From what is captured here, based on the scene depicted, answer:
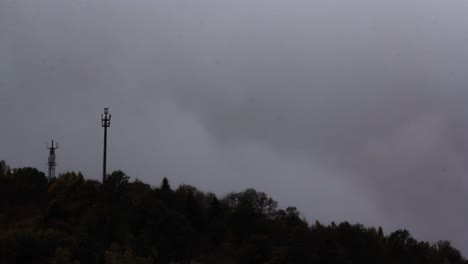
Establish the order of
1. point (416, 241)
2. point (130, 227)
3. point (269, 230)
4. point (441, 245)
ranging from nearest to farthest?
point (130, 227) < point (269, 230) < point (416, 241) < point (441, 245)

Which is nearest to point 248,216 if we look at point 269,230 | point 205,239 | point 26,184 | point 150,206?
point 269,230

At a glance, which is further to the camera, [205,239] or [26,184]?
[26,184]

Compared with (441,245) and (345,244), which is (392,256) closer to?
(345,244)

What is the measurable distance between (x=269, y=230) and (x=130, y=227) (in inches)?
414

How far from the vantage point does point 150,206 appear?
129 ft

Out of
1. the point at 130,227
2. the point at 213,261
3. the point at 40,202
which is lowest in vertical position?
the point at 213,261

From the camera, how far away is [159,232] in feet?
117

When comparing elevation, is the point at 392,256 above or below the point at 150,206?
below

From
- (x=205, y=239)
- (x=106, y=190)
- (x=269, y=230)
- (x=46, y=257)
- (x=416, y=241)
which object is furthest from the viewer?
(x=416, y=241)

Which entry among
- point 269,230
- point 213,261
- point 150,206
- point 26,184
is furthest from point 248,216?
point 26,184

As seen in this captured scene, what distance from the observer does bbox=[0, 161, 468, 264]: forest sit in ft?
94.6

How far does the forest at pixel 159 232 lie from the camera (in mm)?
28844

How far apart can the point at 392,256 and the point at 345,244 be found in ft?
19.2

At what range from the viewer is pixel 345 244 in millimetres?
42469
